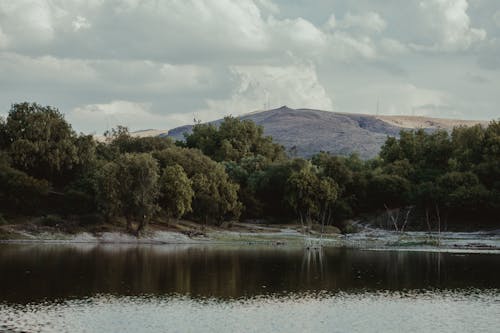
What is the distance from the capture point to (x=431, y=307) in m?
50.9

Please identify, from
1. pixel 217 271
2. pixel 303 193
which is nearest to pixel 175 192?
pixel 303 193

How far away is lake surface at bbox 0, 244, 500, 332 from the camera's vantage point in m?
43.2

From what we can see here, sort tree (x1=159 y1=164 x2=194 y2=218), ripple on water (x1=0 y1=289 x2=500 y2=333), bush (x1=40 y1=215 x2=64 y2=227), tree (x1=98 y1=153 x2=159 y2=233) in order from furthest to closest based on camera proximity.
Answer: tree (x1=159 y1=164 x2=194 y2=218)
bush (x1=40 y1=215 x2=64 y2=227)
tree (x1=98 y1=153 x2=159 y2=233)
ripple on water (x1=0 y1=289 x2=500 y2=333)

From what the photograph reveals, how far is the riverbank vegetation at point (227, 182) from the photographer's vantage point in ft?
360

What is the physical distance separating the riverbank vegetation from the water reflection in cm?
1483

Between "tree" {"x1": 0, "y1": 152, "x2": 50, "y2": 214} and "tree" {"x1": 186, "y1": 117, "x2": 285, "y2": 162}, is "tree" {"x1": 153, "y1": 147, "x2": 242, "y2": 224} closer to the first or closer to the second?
"tree" {"x1": 0, "y1": 152, "x2": 50, "y2": 214}

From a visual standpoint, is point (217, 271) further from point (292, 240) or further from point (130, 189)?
point (292, 240)

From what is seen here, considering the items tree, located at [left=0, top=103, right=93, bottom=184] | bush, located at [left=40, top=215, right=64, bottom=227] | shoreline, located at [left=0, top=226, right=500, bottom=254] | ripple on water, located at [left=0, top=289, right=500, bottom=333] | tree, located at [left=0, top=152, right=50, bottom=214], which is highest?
tree, located at [left=0, top=103, right=93, bottom=184]

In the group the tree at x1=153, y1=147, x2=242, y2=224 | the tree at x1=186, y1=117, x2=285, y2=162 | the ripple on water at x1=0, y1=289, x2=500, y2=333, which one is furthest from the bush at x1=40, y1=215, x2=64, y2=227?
the tree at x1=186, y1=117, x2=285, y2=162

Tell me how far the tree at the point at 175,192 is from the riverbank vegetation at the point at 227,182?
0.54 ft

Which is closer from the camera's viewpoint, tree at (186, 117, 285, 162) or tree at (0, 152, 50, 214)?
tree at (0, 152, 50, 214)

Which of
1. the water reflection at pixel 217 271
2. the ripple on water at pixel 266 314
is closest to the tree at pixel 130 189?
the water reflection at pixel 217 271

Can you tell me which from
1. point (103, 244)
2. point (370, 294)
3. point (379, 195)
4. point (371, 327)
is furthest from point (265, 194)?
point (371, 327)

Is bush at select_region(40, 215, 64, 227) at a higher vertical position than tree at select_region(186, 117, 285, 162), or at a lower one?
lower
